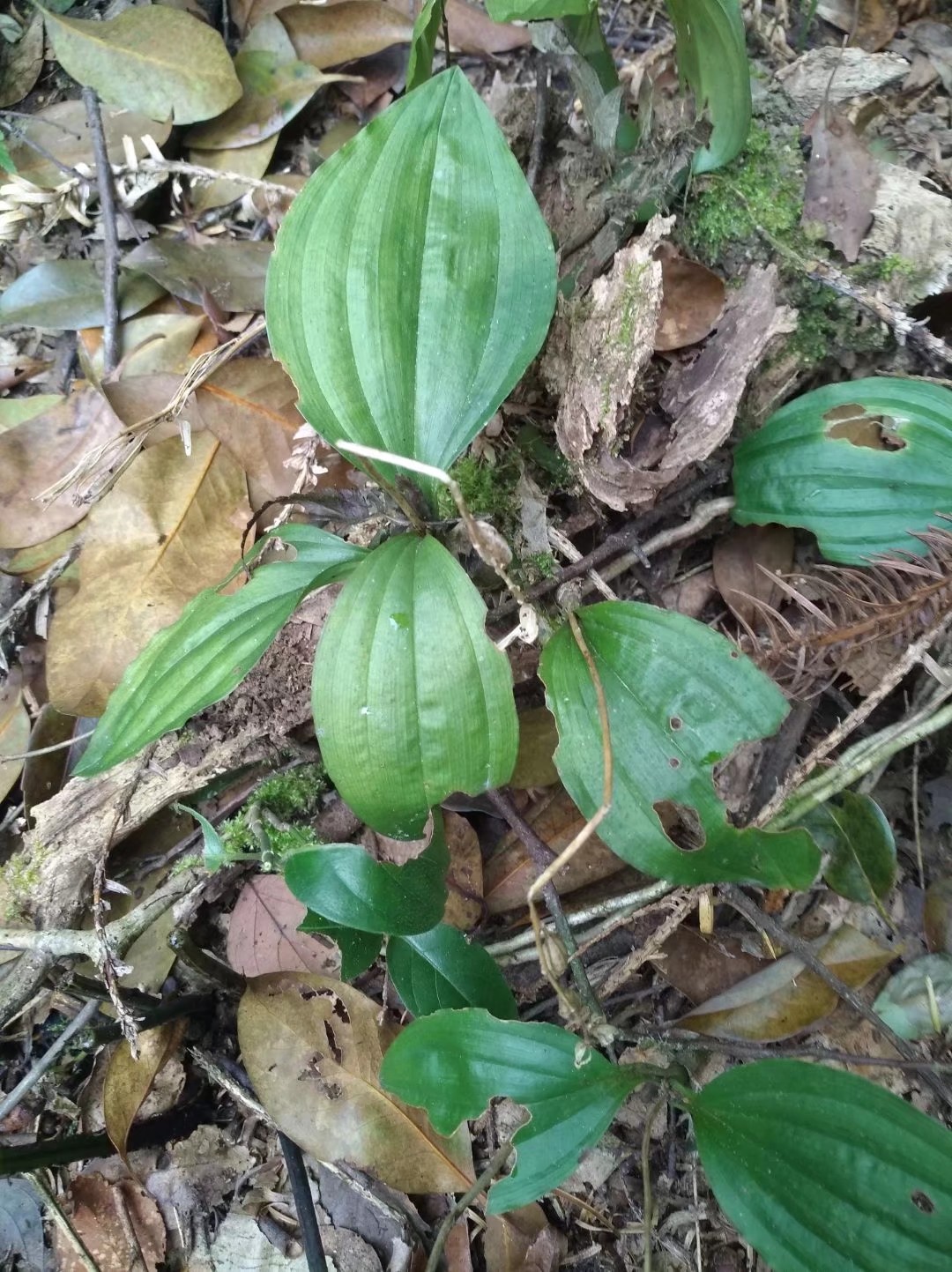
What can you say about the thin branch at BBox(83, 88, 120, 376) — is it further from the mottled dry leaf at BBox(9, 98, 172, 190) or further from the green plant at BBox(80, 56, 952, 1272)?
the green plant at BBox(80, 56, 952, 1272)

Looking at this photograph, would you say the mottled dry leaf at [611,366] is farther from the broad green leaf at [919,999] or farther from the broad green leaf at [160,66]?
the broad green leaf at [160,66]

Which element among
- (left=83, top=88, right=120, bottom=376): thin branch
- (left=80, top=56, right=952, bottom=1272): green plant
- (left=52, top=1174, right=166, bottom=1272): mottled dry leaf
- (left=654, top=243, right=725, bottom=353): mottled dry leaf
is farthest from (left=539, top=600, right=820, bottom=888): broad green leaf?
(left=83, top=88, right=120, bottom=376): thin branch

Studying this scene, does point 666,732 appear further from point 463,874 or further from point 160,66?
point 160,66

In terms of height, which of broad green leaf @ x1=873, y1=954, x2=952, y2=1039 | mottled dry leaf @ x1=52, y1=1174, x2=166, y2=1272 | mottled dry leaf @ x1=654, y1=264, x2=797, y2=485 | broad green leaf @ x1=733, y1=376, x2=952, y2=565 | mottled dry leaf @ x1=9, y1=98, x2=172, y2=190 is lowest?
mottled dry leaf @ x1=52, y1=1174, x2=166, y2=1272

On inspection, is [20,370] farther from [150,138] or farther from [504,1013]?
[504,1013]

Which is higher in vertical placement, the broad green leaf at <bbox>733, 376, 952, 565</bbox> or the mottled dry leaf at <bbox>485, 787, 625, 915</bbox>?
the broad green leaf at <bbox>733, 376, 952, 565</bbox>

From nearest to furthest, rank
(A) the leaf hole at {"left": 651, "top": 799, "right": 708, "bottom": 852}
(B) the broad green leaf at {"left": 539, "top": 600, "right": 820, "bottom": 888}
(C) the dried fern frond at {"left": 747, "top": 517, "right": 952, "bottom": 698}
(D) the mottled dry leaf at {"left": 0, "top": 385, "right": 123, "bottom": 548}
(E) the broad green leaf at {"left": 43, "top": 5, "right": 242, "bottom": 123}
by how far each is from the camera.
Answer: (B) the broad green leaf at {"left": 539, "top": 600, "right": 820, "bottom": 888} → (C) the dried fern frond at {"left": 747, "top": 517, "right": 952, "bottom": 698} → (A) the leaf hole at {"left": 651, "top": 799, "right": 708, "bottom": 852} → (D) the mottled dry leaf at {"left": 0, "top": 385, "right": 123, "bottom": 548} → (E) the broad green leaf at {"left": 43, "top": 5, "right": 242, "bottom": 123}

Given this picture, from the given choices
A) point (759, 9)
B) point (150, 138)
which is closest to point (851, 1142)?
point (759, 9)
